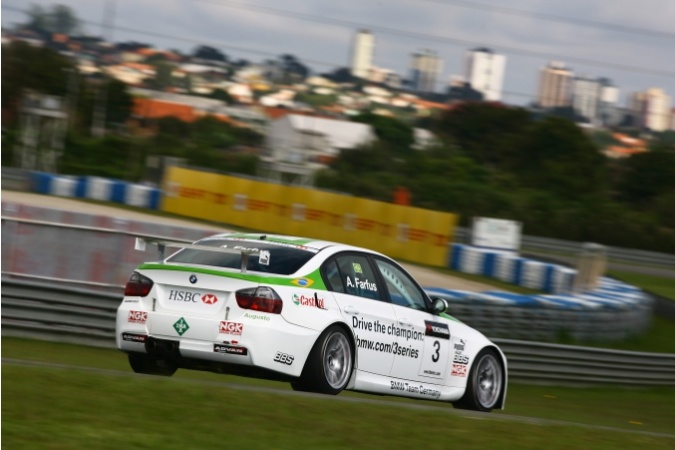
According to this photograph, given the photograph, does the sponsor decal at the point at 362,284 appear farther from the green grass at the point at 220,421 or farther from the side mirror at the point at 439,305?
the green grass at the point at 220,421

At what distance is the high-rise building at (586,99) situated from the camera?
6631cm

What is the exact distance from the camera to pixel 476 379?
10.4m

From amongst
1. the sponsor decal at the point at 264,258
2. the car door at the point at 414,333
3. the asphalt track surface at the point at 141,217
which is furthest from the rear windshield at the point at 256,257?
the asphalt track surface at the point at 141,217

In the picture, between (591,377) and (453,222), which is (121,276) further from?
(453,222)

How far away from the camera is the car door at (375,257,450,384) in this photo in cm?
955

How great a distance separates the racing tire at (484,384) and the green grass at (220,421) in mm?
1863

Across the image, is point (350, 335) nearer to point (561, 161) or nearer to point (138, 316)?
point (138, 316)

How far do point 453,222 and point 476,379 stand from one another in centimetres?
1931

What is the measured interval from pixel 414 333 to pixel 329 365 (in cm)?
124

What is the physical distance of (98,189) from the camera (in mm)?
39688

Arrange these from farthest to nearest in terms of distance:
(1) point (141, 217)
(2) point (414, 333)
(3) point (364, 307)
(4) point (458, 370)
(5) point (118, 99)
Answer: (5) point (118, 99), (1) point (141, 217), (4) point (458, 370), (2) point (414, 333), (3) point (364, 307)

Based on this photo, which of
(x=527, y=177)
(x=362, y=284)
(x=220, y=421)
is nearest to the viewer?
(x=220, y=421)

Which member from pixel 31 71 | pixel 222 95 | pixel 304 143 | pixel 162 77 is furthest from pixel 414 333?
pixel 31 71

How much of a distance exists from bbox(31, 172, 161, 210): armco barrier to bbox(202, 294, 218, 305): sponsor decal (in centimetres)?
2980
